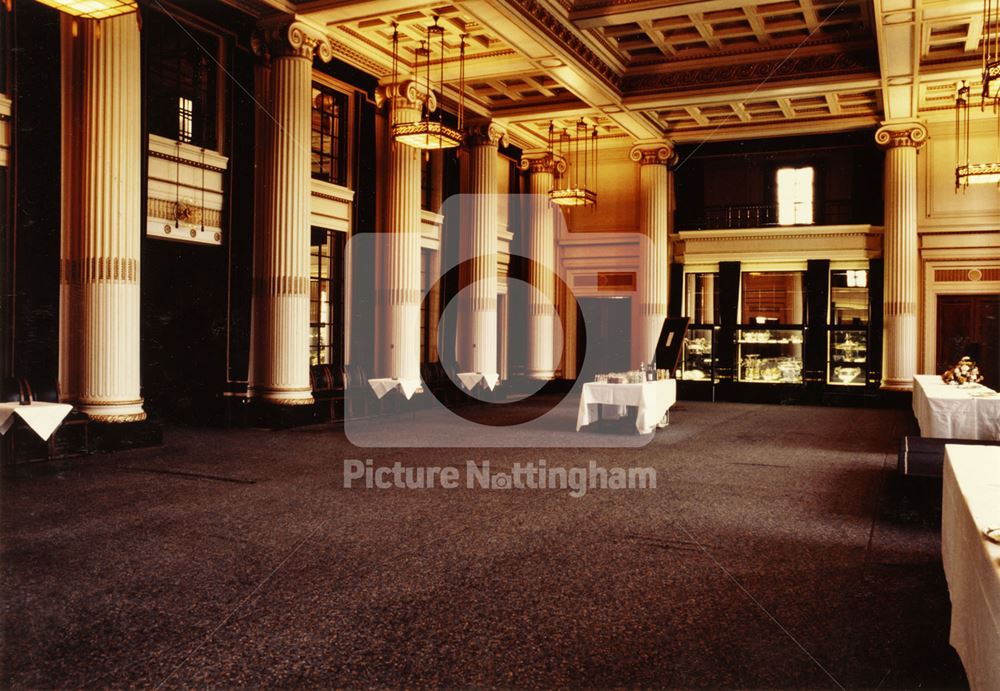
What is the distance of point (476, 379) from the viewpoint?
13.5 m

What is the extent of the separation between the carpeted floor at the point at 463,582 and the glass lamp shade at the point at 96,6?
10.9 ft

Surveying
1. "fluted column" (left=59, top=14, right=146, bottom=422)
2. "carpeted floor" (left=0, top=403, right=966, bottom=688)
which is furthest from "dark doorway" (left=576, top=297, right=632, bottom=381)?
"fluted column" (left=59, top=14, right=146, bottom=422)

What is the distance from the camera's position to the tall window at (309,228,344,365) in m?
11.2

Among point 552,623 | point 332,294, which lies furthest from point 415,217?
point 552,623

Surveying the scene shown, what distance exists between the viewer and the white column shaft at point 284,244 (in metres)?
9.83

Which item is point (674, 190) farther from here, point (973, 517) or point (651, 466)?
point (973, 517)

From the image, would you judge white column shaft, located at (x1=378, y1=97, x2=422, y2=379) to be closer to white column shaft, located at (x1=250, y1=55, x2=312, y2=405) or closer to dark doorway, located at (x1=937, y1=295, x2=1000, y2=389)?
white column shaft, located at (x1=250, y1=55, x2=312, y2=405)

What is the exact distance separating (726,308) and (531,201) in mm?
4511

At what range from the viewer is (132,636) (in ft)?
10.4

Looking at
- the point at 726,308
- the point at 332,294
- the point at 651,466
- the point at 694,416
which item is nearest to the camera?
the point at 651,466

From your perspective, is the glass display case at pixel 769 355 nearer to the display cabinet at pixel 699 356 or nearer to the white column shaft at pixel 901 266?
the display cabinet at pixel 699 356

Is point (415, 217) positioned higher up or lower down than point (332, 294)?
higher up

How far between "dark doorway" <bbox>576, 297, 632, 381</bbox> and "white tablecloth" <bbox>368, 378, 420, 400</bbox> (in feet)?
20.7

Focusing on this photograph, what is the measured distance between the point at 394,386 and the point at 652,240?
23.7 ft
